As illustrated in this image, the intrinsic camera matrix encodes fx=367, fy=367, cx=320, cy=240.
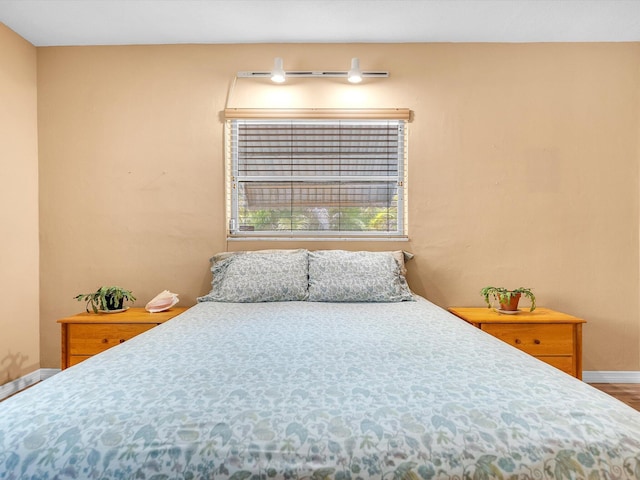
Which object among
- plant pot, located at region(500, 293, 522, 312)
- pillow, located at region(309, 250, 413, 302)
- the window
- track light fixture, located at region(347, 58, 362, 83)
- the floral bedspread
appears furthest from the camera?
the window

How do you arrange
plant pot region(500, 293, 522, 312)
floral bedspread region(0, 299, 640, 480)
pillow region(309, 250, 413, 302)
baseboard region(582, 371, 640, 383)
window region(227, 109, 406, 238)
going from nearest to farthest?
floral bedspread region(0, 299, 640, 480)
pillow region(309, 250, 413, 302)
plant pot region(500, 293, 522, 312)
baseboard region(582, 371, 640, 383)
window region(227, 109, 406, 238)

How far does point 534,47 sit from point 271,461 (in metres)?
3.12

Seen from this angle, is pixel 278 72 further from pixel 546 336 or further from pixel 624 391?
pixel 624 391

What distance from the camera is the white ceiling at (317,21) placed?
7.32ft

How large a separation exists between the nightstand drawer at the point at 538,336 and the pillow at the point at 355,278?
1.88 feet

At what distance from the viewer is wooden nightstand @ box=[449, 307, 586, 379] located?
2172 mm

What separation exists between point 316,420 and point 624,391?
108 inches

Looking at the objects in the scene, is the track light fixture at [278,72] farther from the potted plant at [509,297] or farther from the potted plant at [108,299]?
the potted plant at [509,297]

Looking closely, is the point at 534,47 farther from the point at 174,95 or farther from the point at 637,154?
the point at 174,95

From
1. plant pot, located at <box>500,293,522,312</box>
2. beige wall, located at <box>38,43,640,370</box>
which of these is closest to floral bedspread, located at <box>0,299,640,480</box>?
plant pot, located at <box>500,293,522,312</box>

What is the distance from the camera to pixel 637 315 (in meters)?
2.63

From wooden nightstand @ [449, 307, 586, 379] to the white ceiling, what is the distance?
1.90 meters

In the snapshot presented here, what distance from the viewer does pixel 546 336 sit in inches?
85.9

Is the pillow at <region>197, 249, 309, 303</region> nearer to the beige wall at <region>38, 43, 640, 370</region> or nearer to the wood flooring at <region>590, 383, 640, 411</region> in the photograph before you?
the beige wall at <region>38, 43, 640, 370</region>
